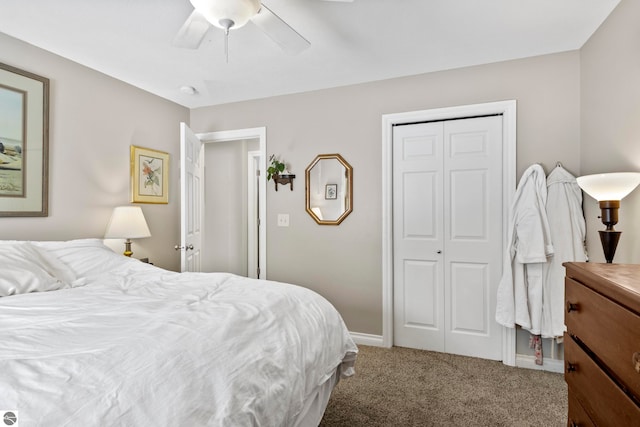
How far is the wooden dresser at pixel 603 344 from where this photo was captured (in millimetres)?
872

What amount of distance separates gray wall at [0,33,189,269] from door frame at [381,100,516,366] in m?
2.26

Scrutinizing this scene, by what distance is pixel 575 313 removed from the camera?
49.4 inches

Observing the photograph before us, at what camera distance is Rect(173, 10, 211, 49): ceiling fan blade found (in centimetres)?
170

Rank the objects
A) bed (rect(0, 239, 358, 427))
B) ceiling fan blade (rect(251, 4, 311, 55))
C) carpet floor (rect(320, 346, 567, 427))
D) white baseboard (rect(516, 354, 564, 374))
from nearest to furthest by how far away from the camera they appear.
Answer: bed (rect(0, 239, 358, 427)), ceiling fan blade (rect(251, 4, 311, 55)), carpet floor (rect(320, 346, 567, 427)), white baseboard (rect(516, 354, 564, 374))

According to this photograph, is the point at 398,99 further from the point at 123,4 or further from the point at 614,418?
the point at 614,418

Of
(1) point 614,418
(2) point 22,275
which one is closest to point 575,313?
(1) point 614,418

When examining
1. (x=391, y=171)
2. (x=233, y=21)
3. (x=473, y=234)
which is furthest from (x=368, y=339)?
(x=233, y=21)

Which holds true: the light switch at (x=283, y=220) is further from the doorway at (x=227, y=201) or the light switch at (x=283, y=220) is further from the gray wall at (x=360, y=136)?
the doorway at (x=227, y=201)

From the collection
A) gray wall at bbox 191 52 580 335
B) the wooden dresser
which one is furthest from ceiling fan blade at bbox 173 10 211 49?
the wooden dresser

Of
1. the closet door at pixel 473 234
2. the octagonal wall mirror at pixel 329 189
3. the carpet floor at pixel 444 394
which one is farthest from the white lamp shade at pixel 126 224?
the closet door at pixel 473 234

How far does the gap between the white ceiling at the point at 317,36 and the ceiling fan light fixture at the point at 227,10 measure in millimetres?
400

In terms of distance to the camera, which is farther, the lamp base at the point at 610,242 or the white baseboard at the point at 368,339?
the white baseboard at the point at 368,339

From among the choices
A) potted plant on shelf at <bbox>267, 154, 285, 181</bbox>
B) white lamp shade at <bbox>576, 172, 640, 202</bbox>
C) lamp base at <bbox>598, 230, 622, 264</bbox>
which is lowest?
lamp base at <bbox>598, 230, 622, 264</bbox>

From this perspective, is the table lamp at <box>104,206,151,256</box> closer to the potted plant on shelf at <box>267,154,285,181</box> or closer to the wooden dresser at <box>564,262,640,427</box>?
the potted plant on shelf at <box>267,154,285,181</box>
